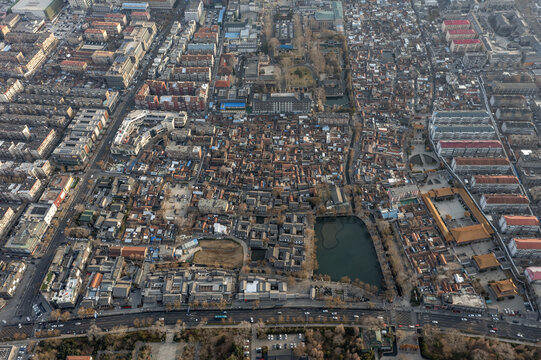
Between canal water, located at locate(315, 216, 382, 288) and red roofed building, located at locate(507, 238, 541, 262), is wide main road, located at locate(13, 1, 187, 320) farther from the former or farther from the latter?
red roofed building, located at locate(507, 238, 541, 262)

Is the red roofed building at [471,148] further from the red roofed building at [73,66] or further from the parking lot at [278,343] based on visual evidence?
the red roofed building at [73,66]

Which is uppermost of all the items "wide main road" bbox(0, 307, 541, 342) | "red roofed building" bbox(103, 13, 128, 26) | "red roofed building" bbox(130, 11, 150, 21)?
"red roofed building" bbox(130, 11, 150, 21)

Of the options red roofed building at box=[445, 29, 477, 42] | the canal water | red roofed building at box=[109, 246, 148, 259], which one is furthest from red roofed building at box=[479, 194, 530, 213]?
red roofed building at box=[109, 246, 148, 259]

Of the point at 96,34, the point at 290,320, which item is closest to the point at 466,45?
the point at 290,320

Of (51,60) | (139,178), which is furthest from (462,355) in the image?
(51,60)

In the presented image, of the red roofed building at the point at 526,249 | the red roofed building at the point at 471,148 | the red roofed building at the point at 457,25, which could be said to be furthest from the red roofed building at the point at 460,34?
the red roofed building at the point at 526,249

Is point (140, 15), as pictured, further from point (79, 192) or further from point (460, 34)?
point (460, 34)
